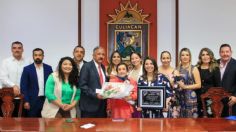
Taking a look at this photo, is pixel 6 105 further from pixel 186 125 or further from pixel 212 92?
pixel 212 92

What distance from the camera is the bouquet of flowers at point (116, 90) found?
3.65 meters

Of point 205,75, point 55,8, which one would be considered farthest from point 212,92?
point 55,8

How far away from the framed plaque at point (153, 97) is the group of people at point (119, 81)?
0.33 ft

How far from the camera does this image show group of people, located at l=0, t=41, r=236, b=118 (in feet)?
13.0

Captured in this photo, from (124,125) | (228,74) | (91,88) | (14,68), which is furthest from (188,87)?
(14,68)

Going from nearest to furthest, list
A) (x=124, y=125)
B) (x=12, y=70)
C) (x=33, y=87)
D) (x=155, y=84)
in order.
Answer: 1. (x=124, y=125)
2. (x=155, y=84)
3. (x=33, y=87)
4. (x=12, y=70)

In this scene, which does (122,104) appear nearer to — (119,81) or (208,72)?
(119,81)

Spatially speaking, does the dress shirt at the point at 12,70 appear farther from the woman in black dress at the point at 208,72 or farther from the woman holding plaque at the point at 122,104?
the woman in black dress at the point at 208,72

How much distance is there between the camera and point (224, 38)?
5875 mm

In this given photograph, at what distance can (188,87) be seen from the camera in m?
4.12

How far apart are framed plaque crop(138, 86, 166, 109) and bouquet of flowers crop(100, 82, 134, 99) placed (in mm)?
240

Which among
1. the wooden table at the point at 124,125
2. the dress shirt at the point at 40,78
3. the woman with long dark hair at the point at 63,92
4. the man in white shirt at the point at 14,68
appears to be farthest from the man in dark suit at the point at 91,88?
the man in white shirt at the point at 14,68

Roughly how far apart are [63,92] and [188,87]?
5.20 ft

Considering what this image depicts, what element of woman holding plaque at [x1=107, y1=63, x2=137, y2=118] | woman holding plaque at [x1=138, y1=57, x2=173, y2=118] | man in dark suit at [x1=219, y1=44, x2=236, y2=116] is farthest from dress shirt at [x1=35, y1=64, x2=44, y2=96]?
man in dark suit at [x1=219, y1=44, x2=236, y2=116]
